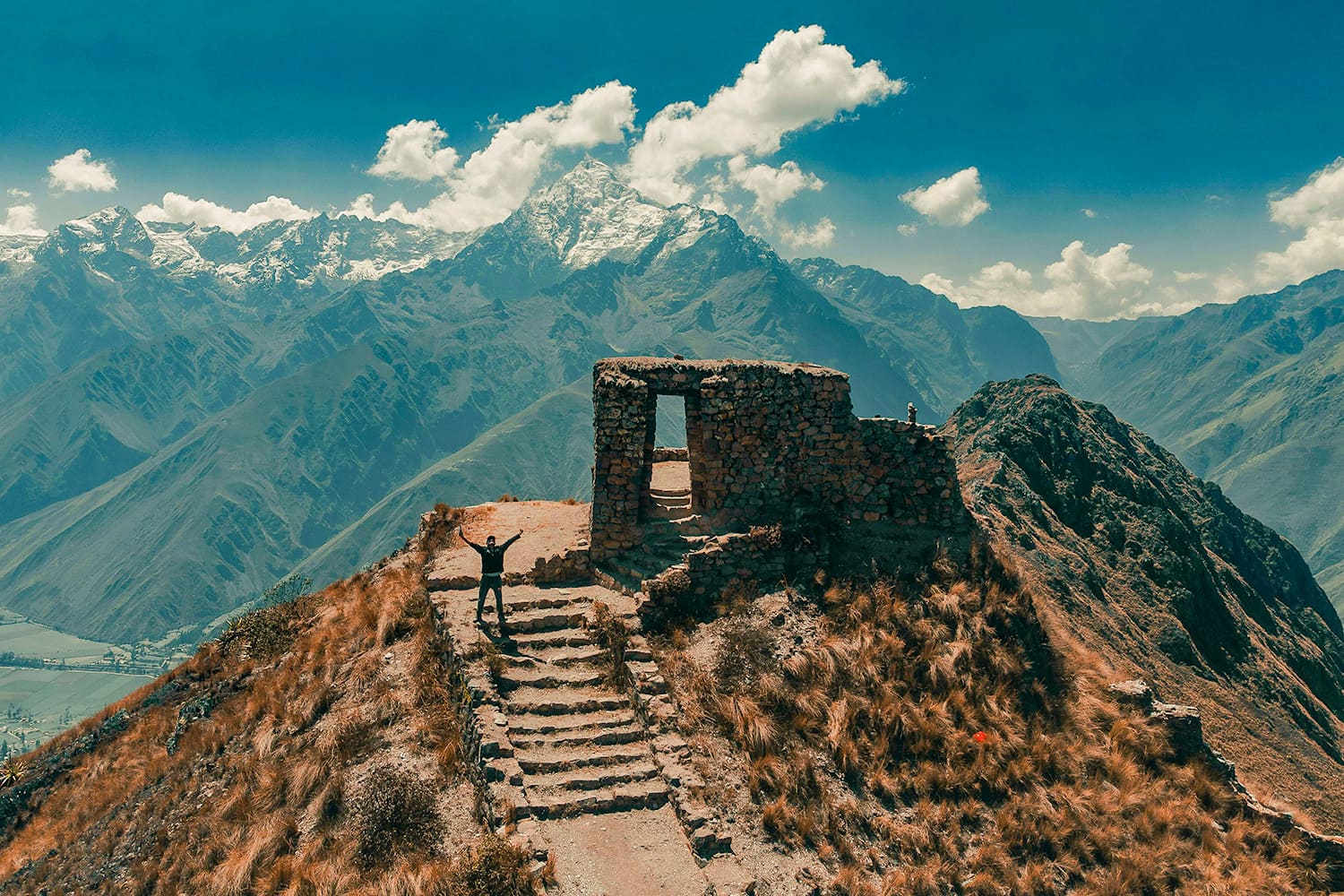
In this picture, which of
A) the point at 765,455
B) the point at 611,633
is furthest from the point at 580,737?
the point at 765,455

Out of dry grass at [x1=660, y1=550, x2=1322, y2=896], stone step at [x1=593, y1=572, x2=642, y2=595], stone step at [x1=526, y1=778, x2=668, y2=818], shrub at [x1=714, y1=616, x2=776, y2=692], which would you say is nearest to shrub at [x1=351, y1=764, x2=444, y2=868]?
stone step at [x1=526, y1=778, x2=668, y2=818]

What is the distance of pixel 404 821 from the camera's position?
14.0 metres

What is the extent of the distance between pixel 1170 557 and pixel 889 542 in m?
31.7

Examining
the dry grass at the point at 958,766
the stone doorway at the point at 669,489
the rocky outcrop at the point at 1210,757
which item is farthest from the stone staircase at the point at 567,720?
the rocky outcrop at the point at 1210,757

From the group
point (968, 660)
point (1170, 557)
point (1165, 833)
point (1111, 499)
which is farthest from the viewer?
point (1111, 499)

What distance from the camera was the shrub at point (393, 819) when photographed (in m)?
13.6

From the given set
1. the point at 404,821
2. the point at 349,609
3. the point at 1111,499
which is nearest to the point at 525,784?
the point at 404,821

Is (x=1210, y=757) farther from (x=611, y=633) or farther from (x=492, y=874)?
(x=492, y=874)

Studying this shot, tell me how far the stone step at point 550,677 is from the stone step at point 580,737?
4.64 feet

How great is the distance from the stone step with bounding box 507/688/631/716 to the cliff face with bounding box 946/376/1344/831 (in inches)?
554

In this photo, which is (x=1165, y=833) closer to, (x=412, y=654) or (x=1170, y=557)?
(x=412, y=654)

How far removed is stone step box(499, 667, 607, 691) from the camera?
1723cm

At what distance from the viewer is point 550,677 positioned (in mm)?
17391

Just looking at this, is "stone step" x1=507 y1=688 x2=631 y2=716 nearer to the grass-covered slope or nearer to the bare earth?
the grass-covered slope
